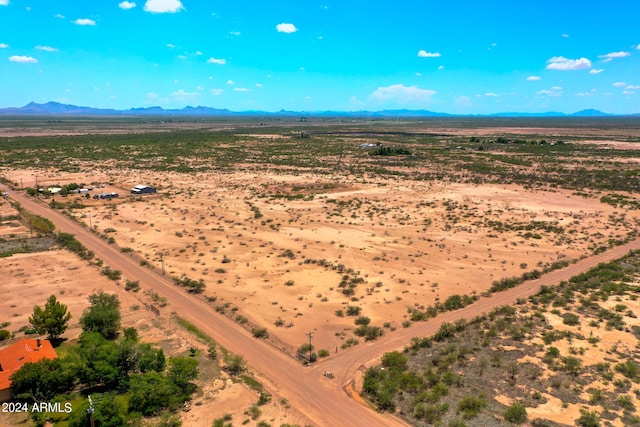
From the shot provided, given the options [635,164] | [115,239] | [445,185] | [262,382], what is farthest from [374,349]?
[635,164]

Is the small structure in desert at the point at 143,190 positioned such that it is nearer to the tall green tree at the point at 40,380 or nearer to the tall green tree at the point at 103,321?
the tall green tree at the point at 103,321

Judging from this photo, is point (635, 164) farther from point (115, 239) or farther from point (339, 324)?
point (115, 239)

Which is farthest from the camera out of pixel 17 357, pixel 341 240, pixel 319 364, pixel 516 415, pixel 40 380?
pixel 341 240

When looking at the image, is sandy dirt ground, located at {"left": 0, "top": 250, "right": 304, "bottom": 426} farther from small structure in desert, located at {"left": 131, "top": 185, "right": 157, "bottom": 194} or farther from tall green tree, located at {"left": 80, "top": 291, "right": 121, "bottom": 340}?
small structure in desert, located at {"left": 131, "top": 185, "right": 157, "bottom": 194}

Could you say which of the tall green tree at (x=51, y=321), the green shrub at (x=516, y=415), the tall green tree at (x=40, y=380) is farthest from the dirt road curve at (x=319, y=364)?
the tall green tree at (x=40, y=380)

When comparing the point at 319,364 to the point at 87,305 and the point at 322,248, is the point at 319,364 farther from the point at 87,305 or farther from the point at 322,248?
the point at 322,248

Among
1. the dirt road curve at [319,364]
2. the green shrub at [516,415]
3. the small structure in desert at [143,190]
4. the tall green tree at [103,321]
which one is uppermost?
the small structure in desert at [143,190]

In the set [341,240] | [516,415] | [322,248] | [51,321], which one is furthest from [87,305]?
[516,415]

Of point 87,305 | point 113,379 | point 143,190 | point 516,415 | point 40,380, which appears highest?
point 143,190
